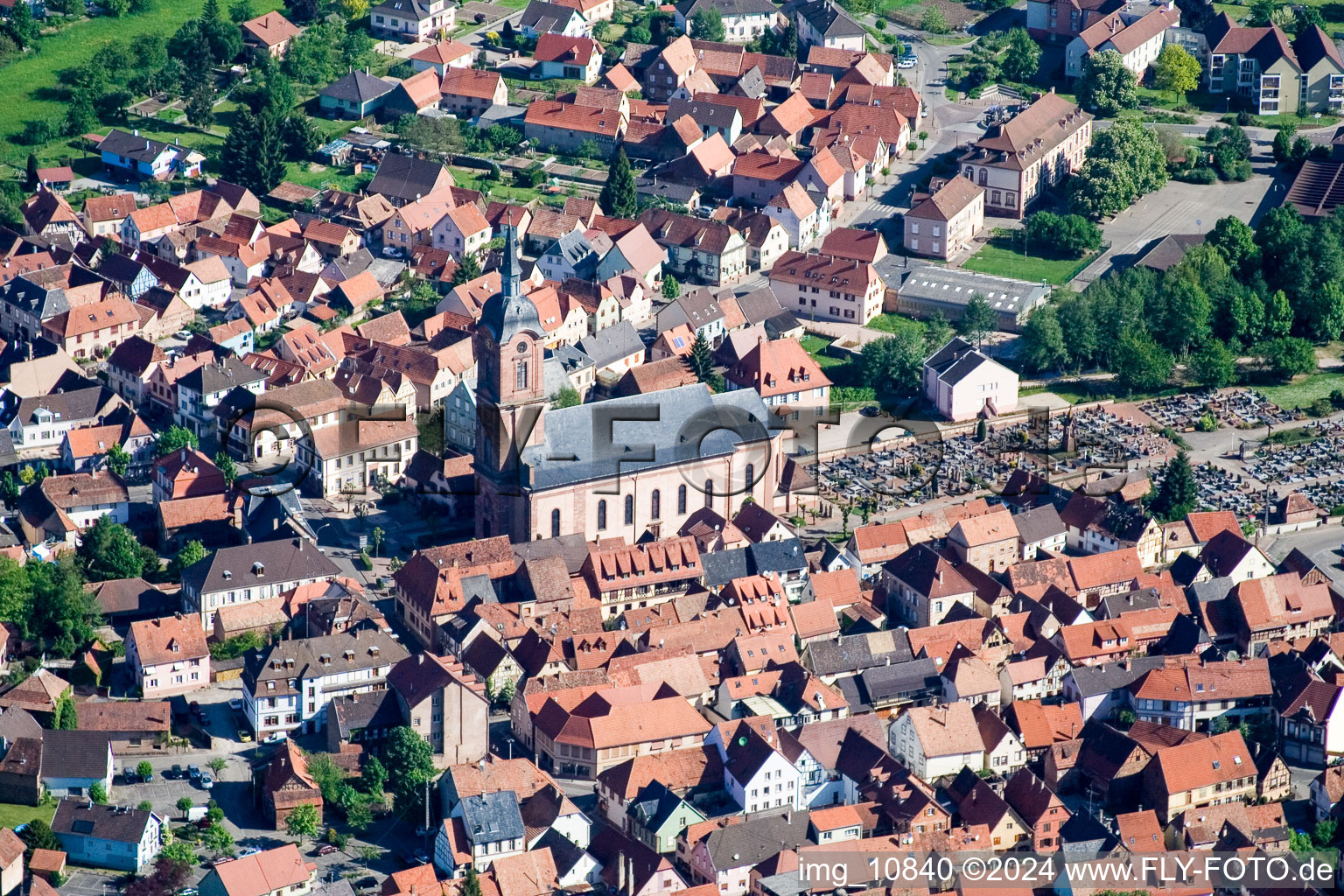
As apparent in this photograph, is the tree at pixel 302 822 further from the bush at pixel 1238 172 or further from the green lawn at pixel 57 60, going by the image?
the bush at pixel 1238 172

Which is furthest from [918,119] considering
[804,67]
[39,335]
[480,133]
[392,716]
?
[392,716]

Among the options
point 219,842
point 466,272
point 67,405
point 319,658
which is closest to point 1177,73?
point 466,272

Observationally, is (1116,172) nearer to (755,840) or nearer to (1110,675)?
(1110,675)

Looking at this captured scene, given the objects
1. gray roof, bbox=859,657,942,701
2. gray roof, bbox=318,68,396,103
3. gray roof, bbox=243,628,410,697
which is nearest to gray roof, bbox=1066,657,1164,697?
gray roof, bbox=859,657,942,701

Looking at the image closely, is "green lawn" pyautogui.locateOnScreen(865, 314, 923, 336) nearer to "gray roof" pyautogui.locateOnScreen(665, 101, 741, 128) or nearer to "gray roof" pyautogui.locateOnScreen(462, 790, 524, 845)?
"gray roof" pyautogui.locateOnScreen(665, 101, 741, 128)

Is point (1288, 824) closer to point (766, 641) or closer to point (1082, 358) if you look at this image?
point (766, 641)
